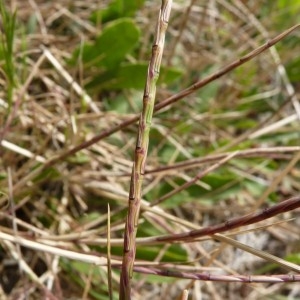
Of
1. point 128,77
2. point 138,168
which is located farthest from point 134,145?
point 138,168

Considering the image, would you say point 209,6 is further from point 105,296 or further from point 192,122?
point 105,296

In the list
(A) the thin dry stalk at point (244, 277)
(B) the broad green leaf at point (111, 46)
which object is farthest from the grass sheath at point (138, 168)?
(B) the broad green leaf at point (111, 46)

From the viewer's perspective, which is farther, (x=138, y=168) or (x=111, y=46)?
(x=111, y=46)

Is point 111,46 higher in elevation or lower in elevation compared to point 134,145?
higher

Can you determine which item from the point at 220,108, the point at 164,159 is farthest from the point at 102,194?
the point at 220,108

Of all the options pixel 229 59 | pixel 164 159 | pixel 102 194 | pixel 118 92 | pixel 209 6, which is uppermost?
pixel 209 6

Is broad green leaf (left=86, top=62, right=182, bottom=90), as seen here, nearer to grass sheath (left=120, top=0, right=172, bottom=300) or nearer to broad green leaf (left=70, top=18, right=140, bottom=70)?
broad green leaf (left=70, top=18, right=140, bottom=70)

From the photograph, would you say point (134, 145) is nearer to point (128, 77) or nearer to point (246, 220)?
point (128, 77)
